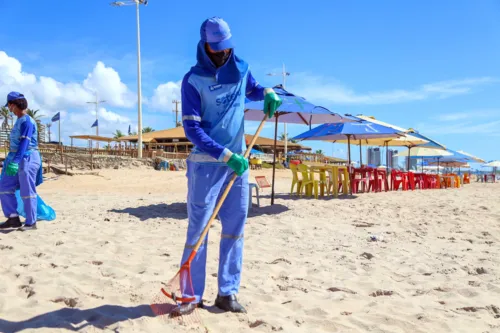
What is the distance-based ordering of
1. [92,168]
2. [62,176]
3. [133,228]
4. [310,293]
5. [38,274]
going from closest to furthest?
[310,293]
[38,274]
[133,228]
[62,176]
[92,168]

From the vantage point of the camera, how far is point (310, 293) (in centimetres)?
288

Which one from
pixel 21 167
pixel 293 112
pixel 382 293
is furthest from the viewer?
pixel 293 112

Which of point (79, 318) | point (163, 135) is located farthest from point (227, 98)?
point (163, 135)

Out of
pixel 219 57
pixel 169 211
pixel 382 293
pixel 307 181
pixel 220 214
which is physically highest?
pixel 219 57

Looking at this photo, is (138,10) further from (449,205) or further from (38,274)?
(38,274)

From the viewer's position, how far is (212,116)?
2.40 metres

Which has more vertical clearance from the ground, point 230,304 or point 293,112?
point 293,112

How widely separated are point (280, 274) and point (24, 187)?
3292mm

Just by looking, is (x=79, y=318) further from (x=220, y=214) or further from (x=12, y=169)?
(x=12, y=169)

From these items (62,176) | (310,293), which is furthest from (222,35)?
(62,176)

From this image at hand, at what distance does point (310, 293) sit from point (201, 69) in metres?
1.71

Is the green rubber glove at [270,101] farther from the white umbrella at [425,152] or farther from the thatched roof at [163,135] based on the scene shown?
the thatched roof at [163,135]

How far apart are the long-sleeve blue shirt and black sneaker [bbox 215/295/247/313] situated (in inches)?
33.3

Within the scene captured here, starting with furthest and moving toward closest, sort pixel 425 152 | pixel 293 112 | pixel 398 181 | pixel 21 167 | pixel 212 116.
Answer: pixel 425 152 → pixel 398 181 → pixel 293 112 → pixel 21 167 → pixel 212 116
